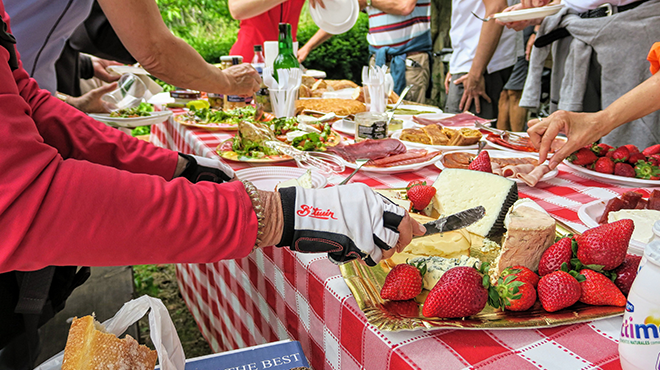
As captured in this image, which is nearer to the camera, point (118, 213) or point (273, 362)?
point (118, 213)

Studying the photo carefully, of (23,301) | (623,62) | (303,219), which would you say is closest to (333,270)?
(303,219)

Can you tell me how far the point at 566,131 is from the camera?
1.45 m

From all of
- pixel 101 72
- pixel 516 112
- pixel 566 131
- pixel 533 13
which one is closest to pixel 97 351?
pixel 566 131

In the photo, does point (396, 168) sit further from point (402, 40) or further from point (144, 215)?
point (402, 40)

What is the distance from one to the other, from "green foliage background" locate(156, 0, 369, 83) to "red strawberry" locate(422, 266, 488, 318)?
9542 mm

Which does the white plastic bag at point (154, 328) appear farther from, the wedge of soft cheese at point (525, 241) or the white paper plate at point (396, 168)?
the white paper plate at point (396, 168)

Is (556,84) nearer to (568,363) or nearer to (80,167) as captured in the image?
(568,363)

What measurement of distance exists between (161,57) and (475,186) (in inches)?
49.4

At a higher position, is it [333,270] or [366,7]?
[366,7]

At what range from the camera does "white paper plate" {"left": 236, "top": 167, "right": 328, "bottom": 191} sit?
1.35m

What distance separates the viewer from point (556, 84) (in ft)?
10.3

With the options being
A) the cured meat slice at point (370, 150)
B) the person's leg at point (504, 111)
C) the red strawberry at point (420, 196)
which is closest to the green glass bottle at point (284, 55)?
the cured meat slice at point (370, 150)

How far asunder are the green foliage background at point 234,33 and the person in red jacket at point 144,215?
9.35m

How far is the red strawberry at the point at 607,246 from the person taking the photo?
722mm
